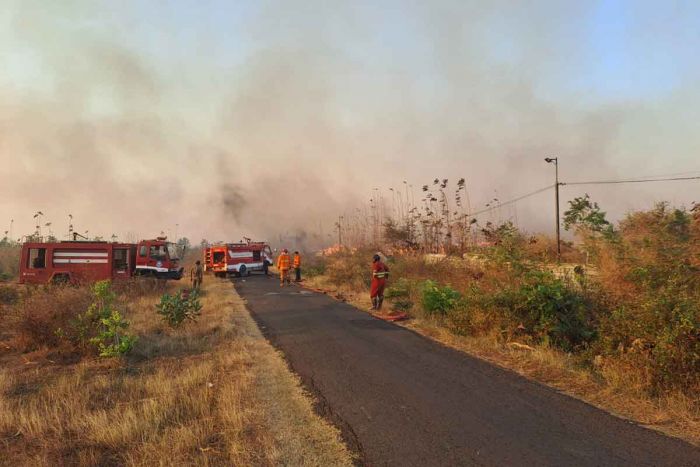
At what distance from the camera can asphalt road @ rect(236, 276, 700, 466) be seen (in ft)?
13.2

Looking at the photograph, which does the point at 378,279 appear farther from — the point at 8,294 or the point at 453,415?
the point at 8,294

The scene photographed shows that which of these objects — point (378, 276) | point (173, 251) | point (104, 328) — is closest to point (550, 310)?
point (378, 276)

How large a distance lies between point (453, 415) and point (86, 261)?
24482 millimetres

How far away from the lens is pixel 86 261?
24.0 metres

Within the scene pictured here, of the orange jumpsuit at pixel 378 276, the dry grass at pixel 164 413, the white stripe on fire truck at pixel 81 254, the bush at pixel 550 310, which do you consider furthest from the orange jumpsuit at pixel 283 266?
the bush at pixel 550 310

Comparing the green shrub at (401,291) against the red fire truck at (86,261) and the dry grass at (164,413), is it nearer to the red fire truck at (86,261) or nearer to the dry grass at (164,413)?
the dry grass at (164,413)

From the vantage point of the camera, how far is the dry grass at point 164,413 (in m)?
4.18

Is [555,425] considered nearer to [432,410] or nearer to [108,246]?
[432,410]

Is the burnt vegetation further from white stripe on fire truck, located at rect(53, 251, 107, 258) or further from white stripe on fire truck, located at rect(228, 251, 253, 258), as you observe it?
white stripe on fire truck, located at rect(228, 251, 253, 258)

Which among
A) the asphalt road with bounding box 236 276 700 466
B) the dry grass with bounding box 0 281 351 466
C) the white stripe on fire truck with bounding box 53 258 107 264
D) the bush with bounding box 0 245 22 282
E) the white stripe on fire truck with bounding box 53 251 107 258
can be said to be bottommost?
the dry grass with bounding box 0 281 351 466

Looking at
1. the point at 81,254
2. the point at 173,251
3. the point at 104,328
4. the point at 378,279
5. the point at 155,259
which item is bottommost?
the point at 104,328

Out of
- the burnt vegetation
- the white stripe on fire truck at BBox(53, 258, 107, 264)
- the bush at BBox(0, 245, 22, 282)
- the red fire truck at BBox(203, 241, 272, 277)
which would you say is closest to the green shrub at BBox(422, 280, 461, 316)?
the burnt vegetation

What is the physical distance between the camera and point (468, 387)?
237 inches

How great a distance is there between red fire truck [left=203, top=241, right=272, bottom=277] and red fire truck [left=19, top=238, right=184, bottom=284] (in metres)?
7.95
